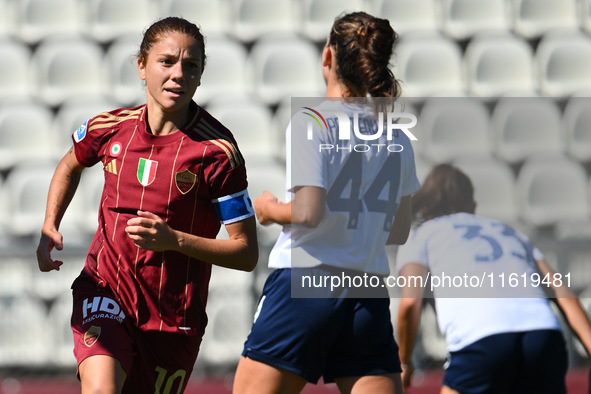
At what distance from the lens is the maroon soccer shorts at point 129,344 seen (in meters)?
2.98

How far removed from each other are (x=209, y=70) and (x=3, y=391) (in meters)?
3.52

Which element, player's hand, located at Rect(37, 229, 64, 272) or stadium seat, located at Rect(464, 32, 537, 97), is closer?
player's hand, located at Rect(37, 229, 64, 272)

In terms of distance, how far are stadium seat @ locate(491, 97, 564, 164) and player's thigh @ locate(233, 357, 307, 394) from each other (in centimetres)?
519

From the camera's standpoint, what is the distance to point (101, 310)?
10.0ft

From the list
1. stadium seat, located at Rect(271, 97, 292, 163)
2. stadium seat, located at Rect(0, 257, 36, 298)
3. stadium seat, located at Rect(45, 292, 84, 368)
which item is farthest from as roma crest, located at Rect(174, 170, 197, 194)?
stadium seat, located at Rect(271, 97, 292, 163)

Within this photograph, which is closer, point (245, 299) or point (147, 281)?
point (147, 281)

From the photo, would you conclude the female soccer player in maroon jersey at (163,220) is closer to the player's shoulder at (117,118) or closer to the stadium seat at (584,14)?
the player's shoulder at (117,118)

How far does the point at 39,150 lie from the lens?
7.95 metres

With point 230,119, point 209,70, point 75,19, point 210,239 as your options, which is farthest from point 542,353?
point 75,19

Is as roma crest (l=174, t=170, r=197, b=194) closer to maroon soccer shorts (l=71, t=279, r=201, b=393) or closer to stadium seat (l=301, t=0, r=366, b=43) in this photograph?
maroon soccer shorts (l=71, t=279, r=201, b=393)

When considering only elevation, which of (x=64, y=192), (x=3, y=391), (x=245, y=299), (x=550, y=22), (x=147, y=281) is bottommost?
(x=3, y=391)

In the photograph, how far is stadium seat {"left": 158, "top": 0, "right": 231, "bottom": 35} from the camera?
27.9ft

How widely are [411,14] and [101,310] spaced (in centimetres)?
605

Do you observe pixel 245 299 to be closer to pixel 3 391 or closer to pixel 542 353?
pixel 3 391
